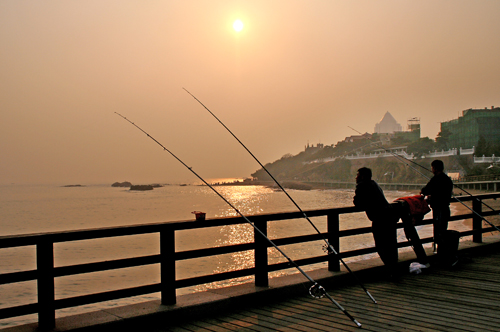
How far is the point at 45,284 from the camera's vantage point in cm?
359

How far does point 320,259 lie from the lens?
225 inches

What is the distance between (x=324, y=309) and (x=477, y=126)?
474 feet

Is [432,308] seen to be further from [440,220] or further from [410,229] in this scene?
[440,220]

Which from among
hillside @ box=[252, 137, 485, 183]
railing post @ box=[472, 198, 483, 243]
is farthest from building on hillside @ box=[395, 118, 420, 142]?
railing post @ box=[472, 198, 483, 243]

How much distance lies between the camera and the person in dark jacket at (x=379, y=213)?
558 centimetres

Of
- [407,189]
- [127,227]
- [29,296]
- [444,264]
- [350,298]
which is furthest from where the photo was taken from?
[407,189]

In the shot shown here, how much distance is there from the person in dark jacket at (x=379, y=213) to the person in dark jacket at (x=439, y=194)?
1022mm

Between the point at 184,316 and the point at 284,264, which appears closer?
the point at 184,316

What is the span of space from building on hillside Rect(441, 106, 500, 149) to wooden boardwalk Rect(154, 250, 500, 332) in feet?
462

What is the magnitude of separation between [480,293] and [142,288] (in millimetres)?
3958

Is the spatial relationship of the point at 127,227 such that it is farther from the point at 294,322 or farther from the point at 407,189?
the point at 407,189

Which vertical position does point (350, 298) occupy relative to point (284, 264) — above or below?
below

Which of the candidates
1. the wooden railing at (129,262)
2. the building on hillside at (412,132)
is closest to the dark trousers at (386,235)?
the wooden railing at (129,262)

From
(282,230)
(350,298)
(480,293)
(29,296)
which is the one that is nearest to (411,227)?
(480,293)
